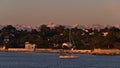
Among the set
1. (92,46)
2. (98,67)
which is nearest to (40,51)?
(92,46)

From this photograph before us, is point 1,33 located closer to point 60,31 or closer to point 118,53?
point 60,31

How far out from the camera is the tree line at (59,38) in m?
144

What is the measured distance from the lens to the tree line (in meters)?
144

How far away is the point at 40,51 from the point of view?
505ft

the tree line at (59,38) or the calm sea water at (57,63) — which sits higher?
the tree line at (59,38)

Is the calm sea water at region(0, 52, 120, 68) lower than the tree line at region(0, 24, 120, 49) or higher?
lower

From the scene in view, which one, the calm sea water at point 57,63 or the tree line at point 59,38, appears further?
the tree line at point 59,38

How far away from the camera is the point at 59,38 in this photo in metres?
161

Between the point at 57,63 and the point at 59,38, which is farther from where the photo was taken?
the point at 59,38

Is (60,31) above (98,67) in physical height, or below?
above

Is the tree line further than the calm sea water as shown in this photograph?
Yes

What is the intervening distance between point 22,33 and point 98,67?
112m

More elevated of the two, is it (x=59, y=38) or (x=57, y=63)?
(x=59, y=38)

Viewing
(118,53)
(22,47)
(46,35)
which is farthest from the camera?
(46,35)
